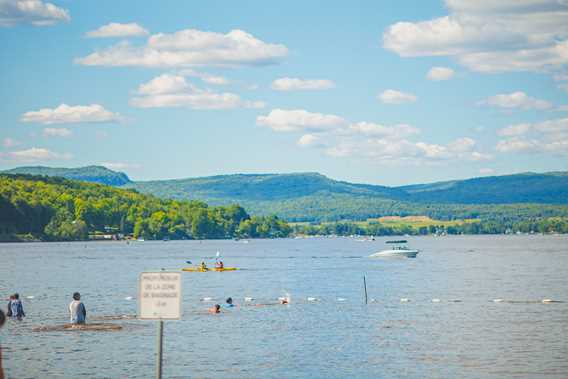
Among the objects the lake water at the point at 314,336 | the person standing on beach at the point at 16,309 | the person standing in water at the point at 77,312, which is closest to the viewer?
the lake water at the point at 314,336

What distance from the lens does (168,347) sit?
53.4 m

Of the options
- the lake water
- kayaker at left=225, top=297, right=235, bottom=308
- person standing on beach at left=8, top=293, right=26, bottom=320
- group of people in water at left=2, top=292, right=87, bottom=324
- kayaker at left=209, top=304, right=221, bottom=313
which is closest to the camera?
the lake water

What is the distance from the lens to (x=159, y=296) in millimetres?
21547

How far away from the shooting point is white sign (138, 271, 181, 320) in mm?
21422

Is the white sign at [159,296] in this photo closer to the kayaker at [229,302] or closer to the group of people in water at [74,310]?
the group of people in water at [74,310]

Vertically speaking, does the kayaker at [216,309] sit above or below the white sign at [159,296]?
below

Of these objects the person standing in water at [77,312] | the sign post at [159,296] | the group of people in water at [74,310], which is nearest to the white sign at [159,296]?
the sign post at [159,296]

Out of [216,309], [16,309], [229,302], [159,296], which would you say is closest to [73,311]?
[16,309]

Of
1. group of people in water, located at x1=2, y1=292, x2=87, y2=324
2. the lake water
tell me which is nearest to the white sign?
the lake water

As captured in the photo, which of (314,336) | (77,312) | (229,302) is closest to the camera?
(314,336)

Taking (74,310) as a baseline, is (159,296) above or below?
above

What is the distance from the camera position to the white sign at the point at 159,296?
843 inches

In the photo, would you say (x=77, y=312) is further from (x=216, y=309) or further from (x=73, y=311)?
(x=216, y=309)

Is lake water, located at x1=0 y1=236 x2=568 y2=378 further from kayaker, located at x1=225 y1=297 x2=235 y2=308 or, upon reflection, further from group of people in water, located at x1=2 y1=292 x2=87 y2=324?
kayaker, located at x1=225 y1=297 x2=235 y2=308
